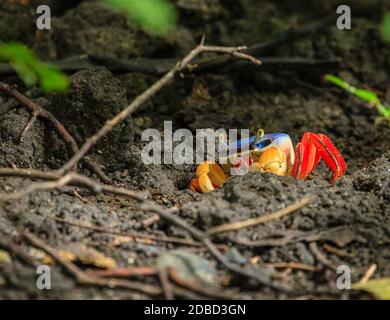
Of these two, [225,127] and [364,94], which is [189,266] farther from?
[225,127]

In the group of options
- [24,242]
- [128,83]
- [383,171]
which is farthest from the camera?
[128,83]

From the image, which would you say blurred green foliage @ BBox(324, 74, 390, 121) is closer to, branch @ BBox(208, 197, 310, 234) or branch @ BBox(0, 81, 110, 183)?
branch @ BBox(208, 197, 310, 234)

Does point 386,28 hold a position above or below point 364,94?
above

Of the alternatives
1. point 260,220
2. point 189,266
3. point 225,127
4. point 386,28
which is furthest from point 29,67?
point 386,28

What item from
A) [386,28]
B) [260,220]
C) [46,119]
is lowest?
[260,220]

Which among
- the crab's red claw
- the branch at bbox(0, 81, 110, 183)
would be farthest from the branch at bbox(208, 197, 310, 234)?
the branch at bbox(0, 81, 110, 183)
